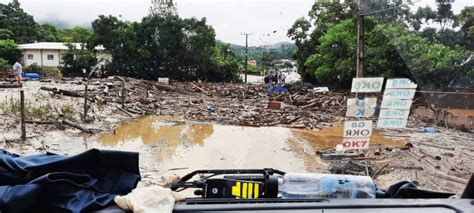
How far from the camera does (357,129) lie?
7.17 meters

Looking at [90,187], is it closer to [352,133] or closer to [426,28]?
[352,133]

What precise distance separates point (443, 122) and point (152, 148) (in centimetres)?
903

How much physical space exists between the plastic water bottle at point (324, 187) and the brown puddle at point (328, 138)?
9.06 m

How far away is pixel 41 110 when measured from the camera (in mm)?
12406

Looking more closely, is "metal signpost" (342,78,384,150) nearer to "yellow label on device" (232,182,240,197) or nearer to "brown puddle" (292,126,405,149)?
"brown puddle" (292,126,405,149)

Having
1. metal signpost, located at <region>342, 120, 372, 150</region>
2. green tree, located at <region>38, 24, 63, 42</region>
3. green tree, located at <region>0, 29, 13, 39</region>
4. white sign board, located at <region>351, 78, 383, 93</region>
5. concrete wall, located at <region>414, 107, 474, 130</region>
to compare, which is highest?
green tree, located at <region>38, 24, 63, 42</region>

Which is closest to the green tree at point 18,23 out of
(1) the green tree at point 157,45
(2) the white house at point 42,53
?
(2) the white house at point 42,53

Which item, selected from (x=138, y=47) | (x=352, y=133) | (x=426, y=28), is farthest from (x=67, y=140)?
(x=138, y=47)

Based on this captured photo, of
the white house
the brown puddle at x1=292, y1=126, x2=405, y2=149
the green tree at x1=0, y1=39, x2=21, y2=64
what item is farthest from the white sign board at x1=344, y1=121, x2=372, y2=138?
the white house

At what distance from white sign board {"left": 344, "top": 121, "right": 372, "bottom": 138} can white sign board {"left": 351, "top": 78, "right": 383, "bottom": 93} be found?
61cm

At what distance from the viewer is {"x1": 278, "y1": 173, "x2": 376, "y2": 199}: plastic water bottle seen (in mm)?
1877

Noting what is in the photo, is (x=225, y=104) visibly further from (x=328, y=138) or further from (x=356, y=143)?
(x=356, y=143)

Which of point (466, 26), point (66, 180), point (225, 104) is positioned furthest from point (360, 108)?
point (225, 104)

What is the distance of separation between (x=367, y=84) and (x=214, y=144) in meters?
5.06
